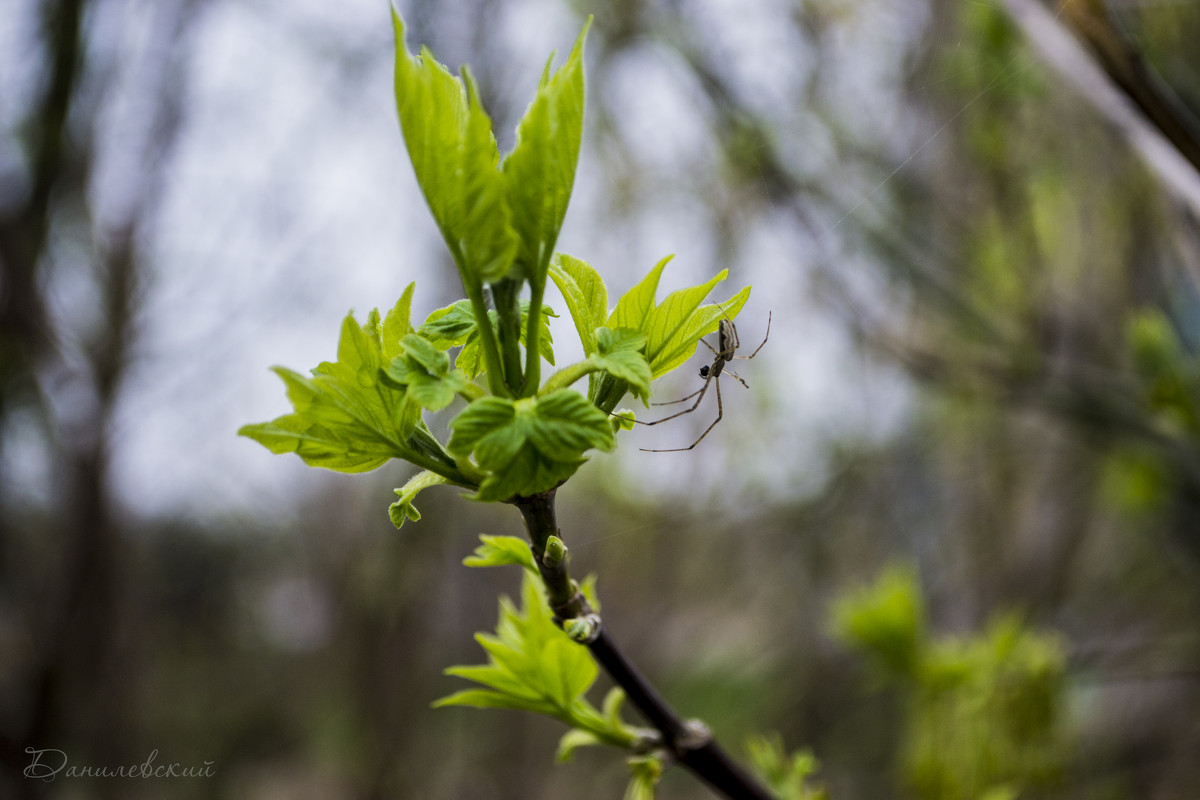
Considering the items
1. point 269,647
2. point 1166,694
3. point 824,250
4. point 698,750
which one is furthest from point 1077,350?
point 269,647

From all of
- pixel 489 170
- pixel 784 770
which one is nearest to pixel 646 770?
pixel 784 770

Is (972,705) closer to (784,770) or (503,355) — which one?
(784,770)

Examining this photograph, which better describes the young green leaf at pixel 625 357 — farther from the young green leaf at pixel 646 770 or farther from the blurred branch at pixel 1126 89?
the blurred branch at pixel 1126 89

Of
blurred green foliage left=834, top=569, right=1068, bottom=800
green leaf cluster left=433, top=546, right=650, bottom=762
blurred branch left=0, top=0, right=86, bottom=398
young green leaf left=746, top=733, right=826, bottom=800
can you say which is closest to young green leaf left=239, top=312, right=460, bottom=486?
green leaf cluster left=433, top=546, right=650, bottom=762

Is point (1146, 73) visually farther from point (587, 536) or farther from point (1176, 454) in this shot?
point (587, 536)

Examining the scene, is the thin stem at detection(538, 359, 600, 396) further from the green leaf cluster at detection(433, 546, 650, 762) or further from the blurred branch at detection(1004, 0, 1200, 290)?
the blurred branch at detection(1004, 0, 1200, 290)

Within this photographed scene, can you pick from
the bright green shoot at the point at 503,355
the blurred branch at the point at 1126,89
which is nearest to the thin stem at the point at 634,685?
the bright green shoot at the point at 503,355
